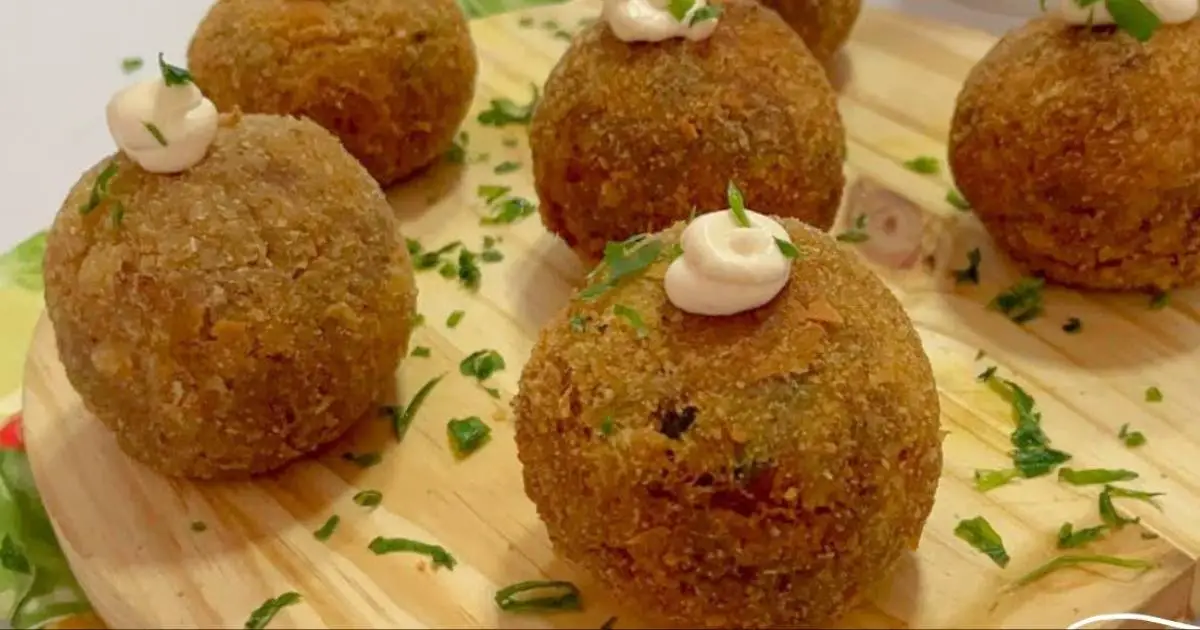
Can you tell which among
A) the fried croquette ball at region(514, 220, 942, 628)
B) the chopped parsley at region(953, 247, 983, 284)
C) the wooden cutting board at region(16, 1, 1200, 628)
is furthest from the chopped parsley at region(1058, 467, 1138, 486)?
the chopped parsley at region(953, 247, 983, 284)

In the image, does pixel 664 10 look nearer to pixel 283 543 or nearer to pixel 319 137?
pixel 319 137

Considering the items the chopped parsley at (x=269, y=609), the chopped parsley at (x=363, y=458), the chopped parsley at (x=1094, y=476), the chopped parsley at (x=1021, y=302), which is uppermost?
the chopped parsley at (x=1021, y=302)

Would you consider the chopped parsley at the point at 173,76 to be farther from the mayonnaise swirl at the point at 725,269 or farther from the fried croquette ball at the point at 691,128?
the mayonnaise swirl at the point at 725,269

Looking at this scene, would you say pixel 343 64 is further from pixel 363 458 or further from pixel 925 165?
pixel 925 165

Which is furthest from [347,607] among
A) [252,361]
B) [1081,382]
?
[1081,382]

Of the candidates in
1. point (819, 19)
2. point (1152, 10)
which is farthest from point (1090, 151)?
point (819, 19)

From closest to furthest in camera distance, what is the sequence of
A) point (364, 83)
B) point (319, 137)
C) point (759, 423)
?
point (759, 423) < point (319, 137) < point (364, 83)

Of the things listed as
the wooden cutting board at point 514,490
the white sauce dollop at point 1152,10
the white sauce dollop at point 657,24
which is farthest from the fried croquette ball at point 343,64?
the white sauce dollop at point 1152,10
